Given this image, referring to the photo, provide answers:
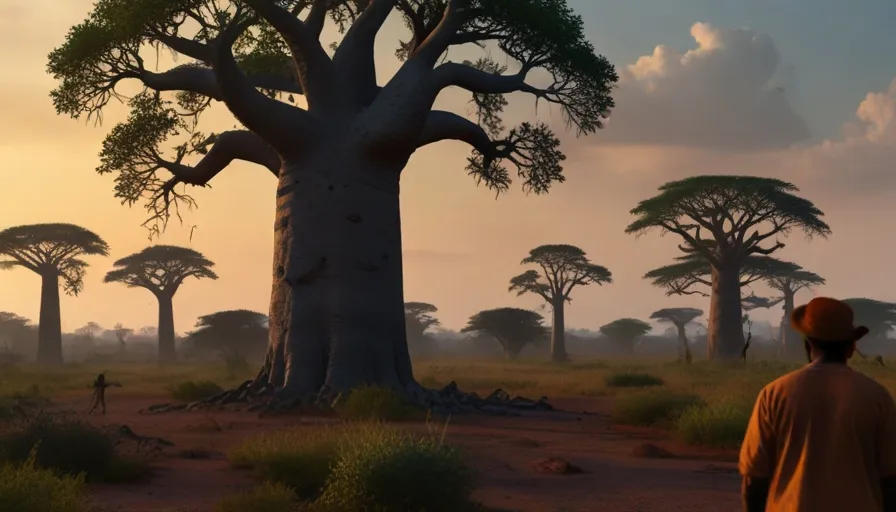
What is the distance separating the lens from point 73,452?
7.67m

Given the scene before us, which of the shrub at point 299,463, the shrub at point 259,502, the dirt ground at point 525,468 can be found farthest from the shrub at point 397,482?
the dirt ground at point 525,468

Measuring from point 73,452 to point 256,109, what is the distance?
7160mm

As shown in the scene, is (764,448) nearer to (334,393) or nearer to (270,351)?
(334,393)

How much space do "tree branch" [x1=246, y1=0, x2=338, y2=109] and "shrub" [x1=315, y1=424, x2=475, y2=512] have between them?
30.6 feet

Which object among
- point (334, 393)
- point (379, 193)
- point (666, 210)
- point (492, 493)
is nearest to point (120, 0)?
point (379, 193)

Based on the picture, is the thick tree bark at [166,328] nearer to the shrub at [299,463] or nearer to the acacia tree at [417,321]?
the acacia tree at [417,321]

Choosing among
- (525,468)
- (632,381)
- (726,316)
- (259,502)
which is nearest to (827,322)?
(259,502)

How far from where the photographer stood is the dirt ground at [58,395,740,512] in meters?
6.95

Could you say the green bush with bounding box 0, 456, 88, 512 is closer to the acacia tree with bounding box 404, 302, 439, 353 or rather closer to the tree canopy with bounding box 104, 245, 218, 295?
the tree canopy with bounding box 104, 245, 218, 295

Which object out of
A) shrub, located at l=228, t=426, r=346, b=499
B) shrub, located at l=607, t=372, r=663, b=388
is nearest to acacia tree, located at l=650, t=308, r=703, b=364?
shrub, located at l=607, t=372, r=663, b=388

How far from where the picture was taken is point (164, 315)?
154 ft

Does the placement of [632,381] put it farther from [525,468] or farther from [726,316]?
[525,468]

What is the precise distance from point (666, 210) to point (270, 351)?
19.0m

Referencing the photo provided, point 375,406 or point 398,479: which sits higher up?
point 375,406
